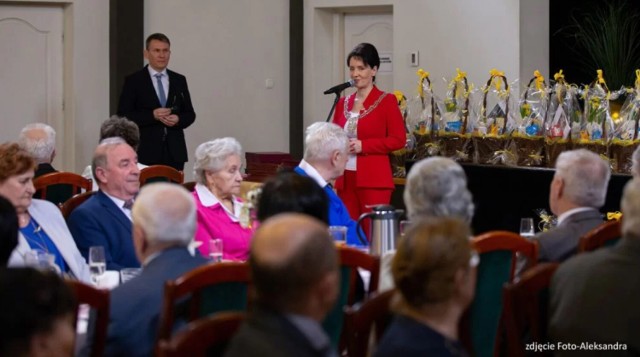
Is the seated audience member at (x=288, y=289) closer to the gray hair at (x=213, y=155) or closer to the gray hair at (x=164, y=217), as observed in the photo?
the gray hair at (x=164, y=217)

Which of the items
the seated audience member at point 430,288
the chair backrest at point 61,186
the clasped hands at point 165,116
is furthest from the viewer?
the clasped hands at point 165,116

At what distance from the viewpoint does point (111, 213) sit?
15.8 ft

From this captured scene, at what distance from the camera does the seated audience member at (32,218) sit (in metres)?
4.39

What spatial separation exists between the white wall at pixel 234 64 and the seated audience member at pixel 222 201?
18.2 ft

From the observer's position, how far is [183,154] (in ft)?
29.7

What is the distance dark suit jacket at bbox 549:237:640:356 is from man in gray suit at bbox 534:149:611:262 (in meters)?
1.03

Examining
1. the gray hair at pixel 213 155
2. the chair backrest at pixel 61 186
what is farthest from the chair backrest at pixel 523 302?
the chair backrest at pixel 61 186

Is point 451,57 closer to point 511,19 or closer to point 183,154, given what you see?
point 511,19

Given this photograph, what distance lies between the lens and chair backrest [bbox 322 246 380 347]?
3598 mm

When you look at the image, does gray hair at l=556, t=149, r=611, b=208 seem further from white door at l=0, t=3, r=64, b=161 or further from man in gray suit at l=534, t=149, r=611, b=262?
white door at l=0, t=3, r=64, b=161

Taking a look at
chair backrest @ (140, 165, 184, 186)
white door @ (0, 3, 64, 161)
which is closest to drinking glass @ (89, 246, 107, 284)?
chair backrest @ (140, 165, 184, 186)

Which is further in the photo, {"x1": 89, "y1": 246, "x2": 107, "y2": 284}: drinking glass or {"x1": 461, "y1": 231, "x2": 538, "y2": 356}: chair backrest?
{"x1": 89, "y1": 246, "x2": 107, "y2": 284}: drinking glass

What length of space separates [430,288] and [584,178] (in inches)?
71.5

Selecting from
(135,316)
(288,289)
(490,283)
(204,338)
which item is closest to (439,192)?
(490,283)
